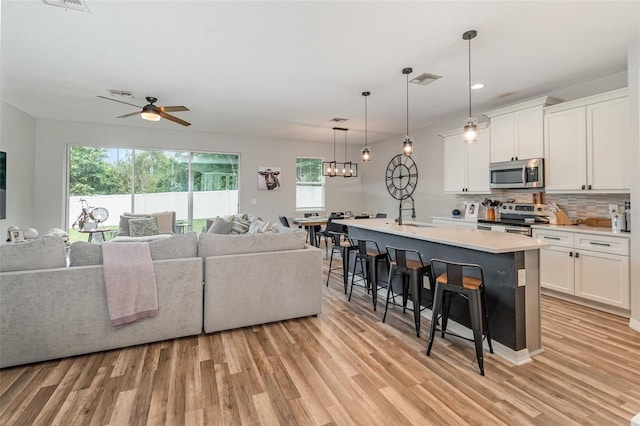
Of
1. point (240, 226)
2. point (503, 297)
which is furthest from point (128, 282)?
point (503, 297)

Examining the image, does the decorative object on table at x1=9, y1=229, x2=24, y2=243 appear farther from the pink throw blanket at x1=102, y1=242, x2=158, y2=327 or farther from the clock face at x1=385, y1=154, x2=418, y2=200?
the clock face at x1=385, y1=154, x2=418, y2=200

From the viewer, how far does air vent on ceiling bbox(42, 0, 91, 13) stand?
228 cm

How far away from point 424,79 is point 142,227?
5.27 metres

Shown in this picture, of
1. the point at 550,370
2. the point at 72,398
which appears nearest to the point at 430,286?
the point at 550,370

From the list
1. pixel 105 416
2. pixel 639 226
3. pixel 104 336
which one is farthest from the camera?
pixel 639 226

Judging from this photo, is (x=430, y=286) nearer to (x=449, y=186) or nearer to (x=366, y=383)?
(x=366, y=383)

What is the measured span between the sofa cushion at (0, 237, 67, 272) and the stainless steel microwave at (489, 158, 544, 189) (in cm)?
536

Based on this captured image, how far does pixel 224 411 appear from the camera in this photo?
1.83 m

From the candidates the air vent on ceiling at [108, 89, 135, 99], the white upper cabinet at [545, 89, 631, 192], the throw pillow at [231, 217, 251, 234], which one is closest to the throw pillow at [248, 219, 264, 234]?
the throw pillow at [231, 217, 251, 234]

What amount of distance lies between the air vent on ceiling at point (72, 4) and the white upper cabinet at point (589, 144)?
202 inches

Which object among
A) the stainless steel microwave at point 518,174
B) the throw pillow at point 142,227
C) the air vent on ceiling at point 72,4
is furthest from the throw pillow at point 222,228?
the stainless steel microwave at point 518,174

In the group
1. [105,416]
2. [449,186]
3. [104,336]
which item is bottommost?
Answer: [105,416]

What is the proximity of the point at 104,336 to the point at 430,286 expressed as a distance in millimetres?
3020

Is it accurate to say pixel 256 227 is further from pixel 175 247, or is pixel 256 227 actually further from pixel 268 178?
pixel 268 178
